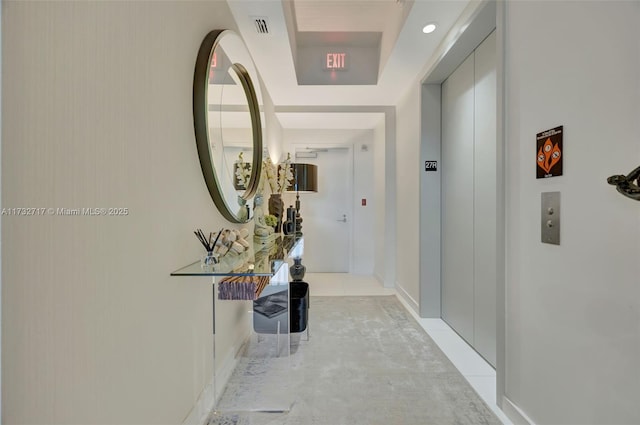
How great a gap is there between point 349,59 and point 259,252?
98.4 inches

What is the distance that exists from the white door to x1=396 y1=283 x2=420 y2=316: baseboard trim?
4.06 feet

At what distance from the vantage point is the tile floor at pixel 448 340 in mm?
1671

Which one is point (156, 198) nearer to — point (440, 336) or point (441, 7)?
point (441, 7)

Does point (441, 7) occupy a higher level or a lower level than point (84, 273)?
higher

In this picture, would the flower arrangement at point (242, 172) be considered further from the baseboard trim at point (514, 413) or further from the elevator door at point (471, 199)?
the baseboard trim at point (514, 413)

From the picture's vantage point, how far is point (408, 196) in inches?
123

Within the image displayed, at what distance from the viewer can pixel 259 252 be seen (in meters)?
1.67

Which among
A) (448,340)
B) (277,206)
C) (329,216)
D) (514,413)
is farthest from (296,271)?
(514,413)

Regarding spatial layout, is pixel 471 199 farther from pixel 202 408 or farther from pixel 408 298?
pixel 202 408

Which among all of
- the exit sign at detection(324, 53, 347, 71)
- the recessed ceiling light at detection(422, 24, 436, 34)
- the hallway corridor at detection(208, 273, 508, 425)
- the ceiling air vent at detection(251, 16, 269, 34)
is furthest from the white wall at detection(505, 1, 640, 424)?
the exit sign at detection(324, 53, 347, 71)

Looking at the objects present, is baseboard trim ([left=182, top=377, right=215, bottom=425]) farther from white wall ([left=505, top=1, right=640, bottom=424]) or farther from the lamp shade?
the lamp shade

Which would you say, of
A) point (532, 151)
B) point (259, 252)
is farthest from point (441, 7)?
point (259, 252)

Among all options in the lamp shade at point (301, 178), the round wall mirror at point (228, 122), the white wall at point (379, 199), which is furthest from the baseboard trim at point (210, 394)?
the white wall at point (379, 199)

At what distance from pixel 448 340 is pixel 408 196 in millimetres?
1536
